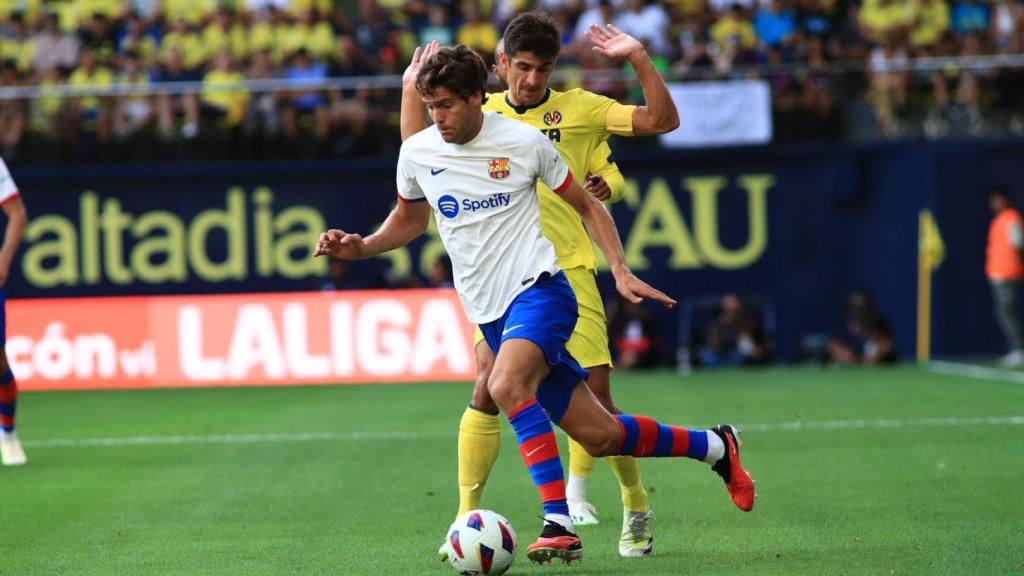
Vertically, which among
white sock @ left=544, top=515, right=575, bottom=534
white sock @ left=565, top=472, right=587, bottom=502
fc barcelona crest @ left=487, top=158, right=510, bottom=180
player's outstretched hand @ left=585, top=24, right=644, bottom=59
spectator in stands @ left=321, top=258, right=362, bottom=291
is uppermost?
player's outstretched hand @ left=585, top=24, right=644, bottom=59

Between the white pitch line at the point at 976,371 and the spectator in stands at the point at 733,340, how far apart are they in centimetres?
235

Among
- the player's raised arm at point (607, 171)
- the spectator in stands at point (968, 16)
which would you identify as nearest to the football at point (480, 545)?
the player's raised arm at point (607, 171)

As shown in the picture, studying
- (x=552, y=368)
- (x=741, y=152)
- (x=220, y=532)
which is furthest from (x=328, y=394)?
(x=552, y=368)

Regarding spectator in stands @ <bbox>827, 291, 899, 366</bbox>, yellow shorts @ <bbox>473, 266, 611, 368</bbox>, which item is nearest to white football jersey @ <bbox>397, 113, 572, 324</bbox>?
yellow shorts @ <bbox>473, 266, 611, 368</bbox>

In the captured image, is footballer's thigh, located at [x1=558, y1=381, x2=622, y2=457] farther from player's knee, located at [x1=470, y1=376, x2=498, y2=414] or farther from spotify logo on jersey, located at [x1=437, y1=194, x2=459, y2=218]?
spotify logo on jersey, located at [x1=437, y1=194, x2=459, y2=218]

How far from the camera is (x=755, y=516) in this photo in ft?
26.1

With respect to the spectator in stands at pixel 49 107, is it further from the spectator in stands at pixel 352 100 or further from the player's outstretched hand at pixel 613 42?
the player's outstretched hand at pixel 613 42

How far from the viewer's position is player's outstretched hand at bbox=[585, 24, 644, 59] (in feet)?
22.4

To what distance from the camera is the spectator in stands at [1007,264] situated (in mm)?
20031

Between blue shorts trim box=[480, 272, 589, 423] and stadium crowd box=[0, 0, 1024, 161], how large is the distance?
14540mm

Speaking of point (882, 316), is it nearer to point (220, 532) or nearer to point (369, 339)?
point (369, 339)

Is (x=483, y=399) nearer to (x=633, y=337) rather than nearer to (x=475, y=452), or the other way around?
(x=475, y=452)

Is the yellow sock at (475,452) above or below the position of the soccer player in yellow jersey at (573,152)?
below

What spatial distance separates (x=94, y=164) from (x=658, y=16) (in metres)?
8.34
